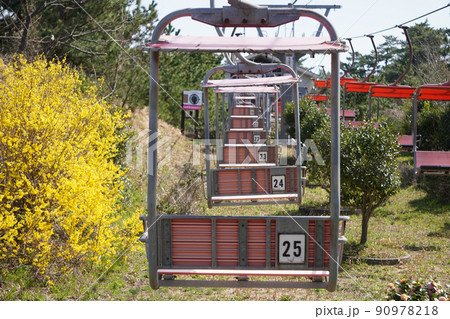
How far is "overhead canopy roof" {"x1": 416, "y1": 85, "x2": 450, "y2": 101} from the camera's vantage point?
8.04 meters

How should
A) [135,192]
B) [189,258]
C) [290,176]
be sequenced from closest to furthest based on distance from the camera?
[189,258], [290,176], [135,192]

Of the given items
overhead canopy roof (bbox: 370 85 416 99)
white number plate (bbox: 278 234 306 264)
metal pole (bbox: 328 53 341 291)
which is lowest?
white number plate (bbox: 278 234 306 264)

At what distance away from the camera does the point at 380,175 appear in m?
8.63

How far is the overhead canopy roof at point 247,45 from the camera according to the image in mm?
3475

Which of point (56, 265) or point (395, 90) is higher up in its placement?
point (395, 90)

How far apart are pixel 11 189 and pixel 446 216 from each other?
29.2 feet

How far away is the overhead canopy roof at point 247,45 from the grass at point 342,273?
282 cm

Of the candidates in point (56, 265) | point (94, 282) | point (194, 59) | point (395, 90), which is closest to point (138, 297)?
point (94, 282)

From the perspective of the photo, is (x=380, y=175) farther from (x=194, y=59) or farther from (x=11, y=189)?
(x=194, y=59)

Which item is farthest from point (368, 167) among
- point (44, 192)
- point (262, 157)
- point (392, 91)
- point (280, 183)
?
point (44, 192)

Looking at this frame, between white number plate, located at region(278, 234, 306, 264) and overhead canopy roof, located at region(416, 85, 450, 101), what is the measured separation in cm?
505

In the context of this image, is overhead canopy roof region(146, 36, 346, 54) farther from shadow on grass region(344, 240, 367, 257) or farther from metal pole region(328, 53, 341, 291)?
shadow on grass region(344, 240, 367, 257)

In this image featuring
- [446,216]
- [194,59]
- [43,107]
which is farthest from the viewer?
[194,59]

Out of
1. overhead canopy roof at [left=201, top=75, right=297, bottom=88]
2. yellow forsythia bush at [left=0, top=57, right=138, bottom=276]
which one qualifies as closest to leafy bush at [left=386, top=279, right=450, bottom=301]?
yellow forsythia bush at [left=0, top=57, right=138, bottom=276]
